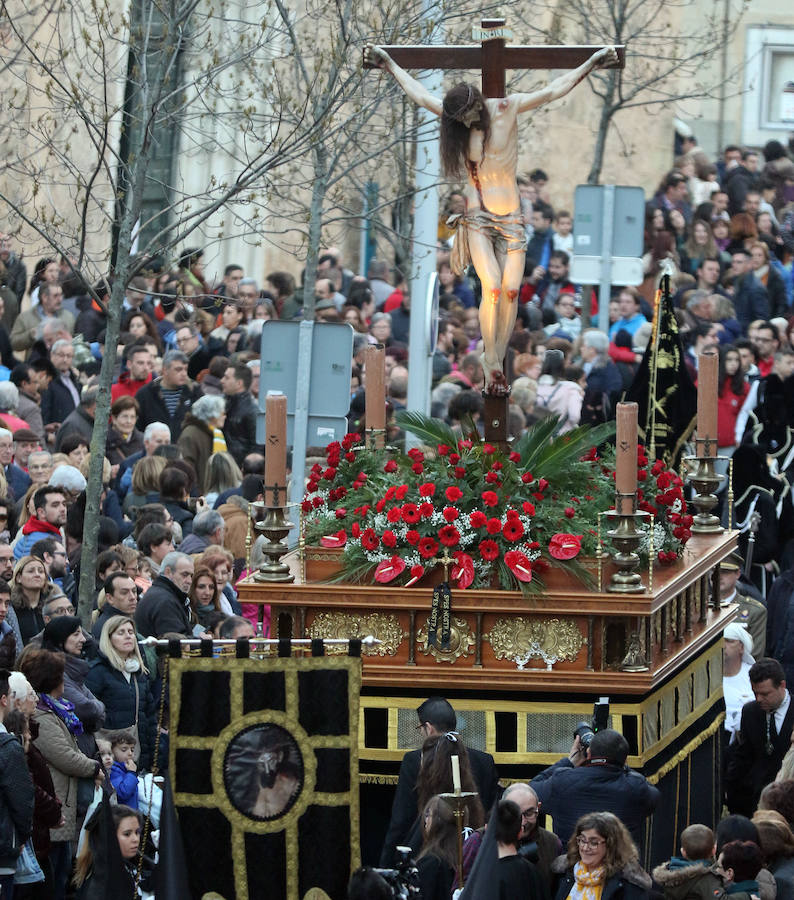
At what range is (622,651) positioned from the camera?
11156 millimetres

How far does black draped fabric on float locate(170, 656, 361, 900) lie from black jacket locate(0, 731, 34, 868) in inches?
25.7

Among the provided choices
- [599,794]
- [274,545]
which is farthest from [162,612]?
[599,794]

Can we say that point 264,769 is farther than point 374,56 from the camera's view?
No

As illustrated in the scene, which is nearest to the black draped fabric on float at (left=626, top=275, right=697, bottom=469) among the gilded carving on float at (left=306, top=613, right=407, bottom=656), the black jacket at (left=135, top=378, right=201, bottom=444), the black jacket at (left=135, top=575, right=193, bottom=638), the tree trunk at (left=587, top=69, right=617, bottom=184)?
the black jacket at (left=135, top=575, right=193, bottom=638)

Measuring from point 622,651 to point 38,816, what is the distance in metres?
2.94

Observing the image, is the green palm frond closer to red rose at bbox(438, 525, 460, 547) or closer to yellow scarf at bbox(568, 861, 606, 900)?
red rose at bbox(438, 525, 460, 547)

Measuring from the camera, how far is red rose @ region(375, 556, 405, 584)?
11.2 meters

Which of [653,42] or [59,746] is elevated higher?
[653,42]

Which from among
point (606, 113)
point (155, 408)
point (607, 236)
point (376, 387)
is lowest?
point (155, 408)

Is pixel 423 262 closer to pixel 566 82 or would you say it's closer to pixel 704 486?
pixel 704 486

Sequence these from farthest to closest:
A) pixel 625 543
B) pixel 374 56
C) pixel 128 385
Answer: pixel 128 385 < pixel 374 56 < pixel 625 543

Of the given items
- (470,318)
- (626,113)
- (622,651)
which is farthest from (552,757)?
(626,113)

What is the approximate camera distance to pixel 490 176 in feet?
38.1

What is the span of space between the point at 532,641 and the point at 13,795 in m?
2.79
